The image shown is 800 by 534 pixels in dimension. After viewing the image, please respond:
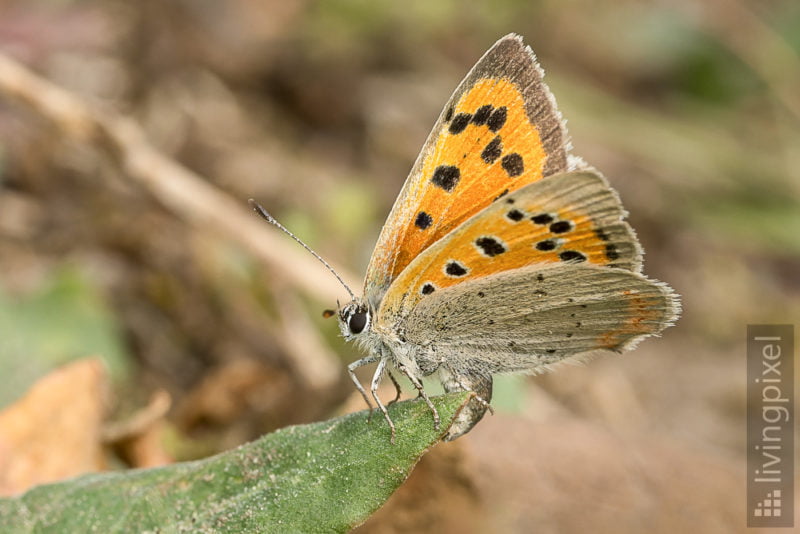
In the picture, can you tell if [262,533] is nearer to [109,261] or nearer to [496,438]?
[496,438]

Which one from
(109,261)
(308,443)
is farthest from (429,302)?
(109,261)

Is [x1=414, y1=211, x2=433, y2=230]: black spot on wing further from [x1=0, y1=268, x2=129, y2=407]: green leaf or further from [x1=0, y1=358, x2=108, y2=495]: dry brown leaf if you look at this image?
[x1=0, y1=268, x2=129, y2=407]: green leaf

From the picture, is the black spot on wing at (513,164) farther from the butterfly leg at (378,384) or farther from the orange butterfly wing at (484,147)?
the butterfly leg at (378,384)

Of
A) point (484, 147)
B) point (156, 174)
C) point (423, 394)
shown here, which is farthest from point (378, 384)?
point (156, 174)

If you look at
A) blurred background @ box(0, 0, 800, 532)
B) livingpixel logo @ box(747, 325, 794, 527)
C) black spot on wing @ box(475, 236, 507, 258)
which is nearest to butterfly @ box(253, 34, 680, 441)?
black spot on wing @ box(475, 236, 507, 258)

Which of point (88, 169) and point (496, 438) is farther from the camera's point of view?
point (88, 169)

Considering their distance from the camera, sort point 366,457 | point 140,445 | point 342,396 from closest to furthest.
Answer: point 366,457 → point 140,445 → point 342,396

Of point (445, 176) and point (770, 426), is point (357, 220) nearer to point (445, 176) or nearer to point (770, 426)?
point (770, 426)
